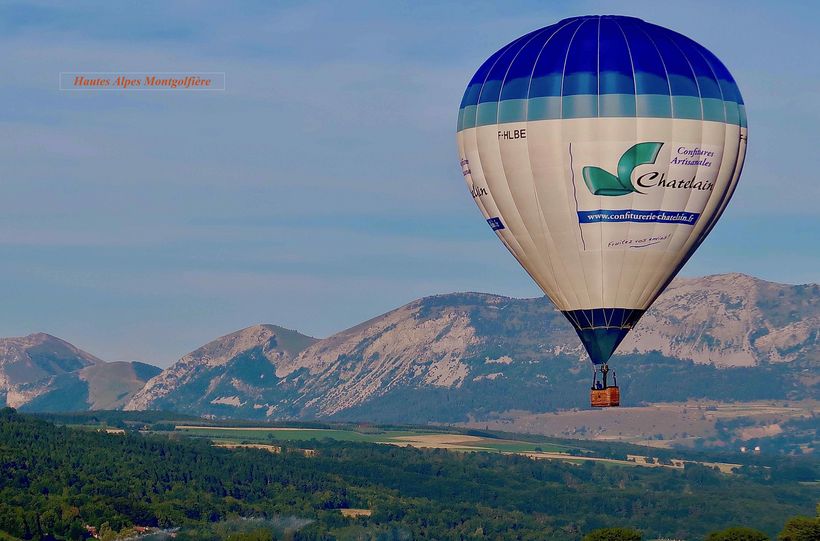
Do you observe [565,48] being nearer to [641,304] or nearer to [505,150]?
[505,150]

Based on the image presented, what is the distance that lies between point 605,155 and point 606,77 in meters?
7.11

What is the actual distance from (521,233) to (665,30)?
21.9 meters

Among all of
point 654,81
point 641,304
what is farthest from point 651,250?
point 654,81

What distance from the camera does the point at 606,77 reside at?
147000 mm

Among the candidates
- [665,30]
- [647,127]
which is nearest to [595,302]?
[647,127]

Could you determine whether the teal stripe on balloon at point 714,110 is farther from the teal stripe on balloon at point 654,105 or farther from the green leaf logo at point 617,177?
the green leaf logo at point 617,177

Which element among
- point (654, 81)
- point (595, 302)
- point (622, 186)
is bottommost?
point (595, 302)

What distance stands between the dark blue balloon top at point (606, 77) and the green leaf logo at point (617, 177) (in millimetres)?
3499

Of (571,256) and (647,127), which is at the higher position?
(647,127)

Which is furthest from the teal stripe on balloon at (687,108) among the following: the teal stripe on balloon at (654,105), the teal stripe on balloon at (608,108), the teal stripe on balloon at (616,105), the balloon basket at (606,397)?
the balloon basket at (606,397)

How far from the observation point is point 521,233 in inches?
6009

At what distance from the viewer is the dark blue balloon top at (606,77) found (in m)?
146

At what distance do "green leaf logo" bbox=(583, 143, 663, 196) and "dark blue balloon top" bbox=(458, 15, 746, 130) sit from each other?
11.5ft

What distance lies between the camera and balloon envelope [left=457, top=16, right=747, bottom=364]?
14550cm
